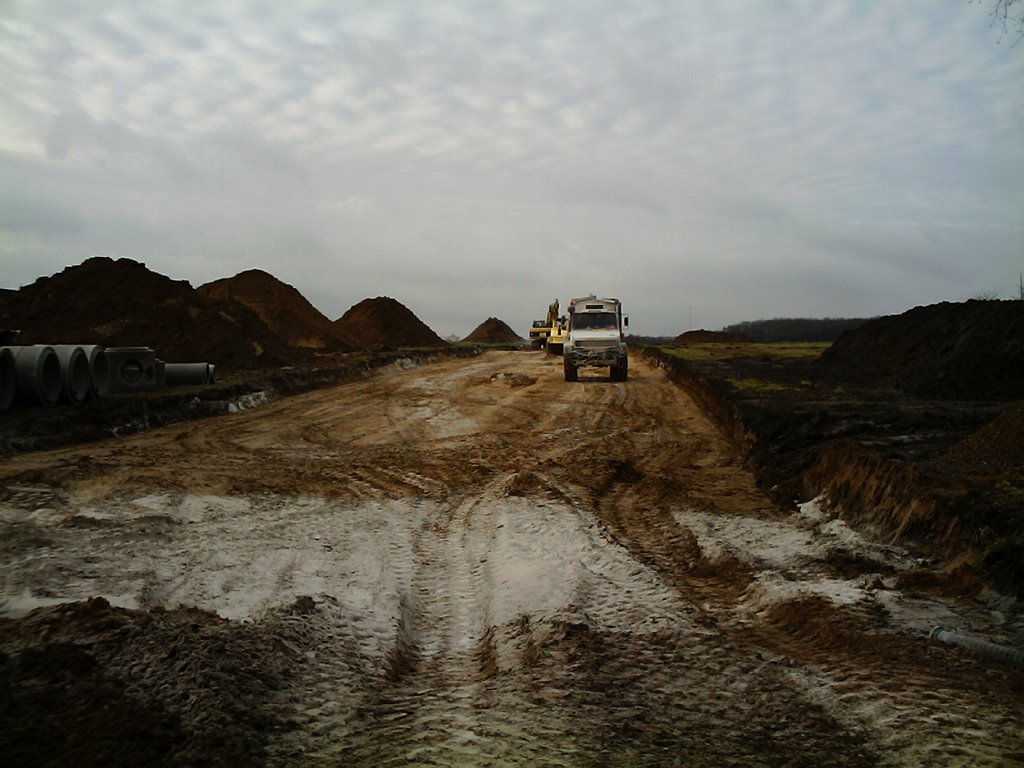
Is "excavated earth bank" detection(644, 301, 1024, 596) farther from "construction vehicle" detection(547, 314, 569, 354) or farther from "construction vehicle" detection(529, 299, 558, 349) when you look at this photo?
"construction vehicle" detection(529, 299, 558, 349)

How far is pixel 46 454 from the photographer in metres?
13.0

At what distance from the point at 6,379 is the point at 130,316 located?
17780 mm

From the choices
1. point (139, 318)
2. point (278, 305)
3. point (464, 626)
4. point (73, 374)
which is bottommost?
point (464, 626)

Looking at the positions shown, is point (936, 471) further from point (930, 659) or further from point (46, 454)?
point (46, 454)

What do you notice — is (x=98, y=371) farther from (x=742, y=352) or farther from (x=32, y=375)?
(x=742, y=352)

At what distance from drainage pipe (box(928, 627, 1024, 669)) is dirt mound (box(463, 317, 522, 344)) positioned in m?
88.5

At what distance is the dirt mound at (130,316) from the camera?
102 feet

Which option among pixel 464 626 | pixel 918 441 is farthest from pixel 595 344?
pixel 464 626

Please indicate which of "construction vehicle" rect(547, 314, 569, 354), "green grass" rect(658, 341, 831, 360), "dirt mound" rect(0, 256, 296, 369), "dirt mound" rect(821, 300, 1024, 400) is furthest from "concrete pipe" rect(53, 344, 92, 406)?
"construction vehicle" rect(547, 314, 569, 354)

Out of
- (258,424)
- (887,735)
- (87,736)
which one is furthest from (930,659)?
(258,424)

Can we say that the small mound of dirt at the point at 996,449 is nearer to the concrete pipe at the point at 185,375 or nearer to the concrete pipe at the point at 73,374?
the concrete pipe at the point at 73,374

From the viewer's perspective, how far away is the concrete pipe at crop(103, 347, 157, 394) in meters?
19.2

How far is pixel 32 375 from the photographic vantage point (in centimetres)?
1563

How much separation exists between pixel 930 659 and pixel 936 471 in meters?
→ 4.39
